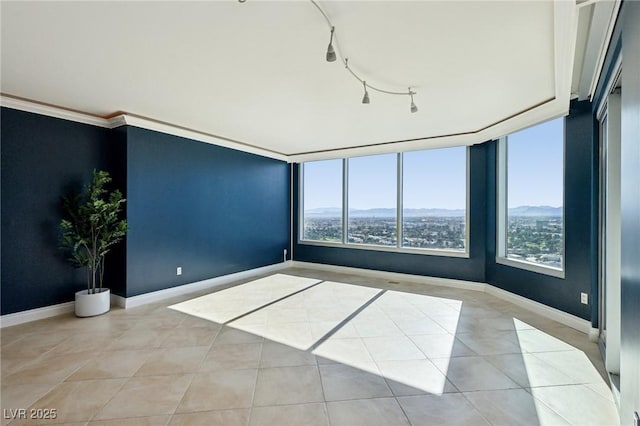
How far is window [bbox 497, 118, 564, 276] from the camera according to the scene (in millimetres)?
3590

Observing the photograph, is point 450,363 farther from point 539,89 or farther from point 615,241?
point 539,89

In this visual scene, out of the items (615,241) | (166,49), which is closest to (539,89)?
(615,241)

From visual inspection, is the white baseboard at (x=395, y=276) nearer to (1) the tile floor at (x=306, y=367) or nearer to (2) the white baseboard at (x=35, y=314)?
(1) the tile floor at (x=306, y=367)

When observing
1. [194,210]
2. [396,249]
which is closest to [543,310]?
[396,249]

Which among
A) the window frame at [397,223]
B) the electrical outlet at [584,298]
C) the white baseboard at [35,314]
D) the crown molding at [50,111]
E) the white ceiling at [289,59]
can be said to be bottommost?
the white baseboard at [35,314]

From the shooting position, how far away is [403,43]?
2.28 m

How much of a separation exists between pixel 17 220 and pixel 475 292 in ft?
20.3

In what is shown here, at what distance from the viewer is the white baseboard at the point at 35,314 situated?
131 inches

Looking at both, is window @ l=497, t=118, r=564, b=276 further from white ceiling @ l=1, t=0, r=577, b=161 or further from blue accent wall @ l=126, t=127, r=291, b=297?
blue accent wall @ l=126, t=127, r=291, b=297

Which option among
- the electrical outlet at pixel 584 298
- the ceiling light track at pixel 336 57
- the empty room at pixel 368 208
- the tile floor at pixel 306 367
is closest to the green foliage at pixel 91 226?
the empty room at pixel 368 208

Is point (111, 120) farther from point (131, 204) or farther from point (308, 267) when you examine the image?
point (308, 267)

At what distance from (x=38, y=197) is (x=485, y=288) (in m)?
6.25

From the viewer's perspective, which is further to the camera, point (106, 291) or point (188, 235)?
point (188, 235)

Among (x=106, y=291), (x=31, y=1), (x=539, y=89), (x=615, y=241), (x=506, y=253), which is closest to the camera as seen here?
(x=31, y=1)
